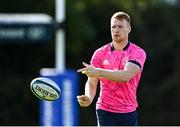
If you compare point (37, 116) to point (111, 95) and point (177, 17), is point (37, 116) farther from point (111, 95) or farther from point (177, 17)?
point (111, 95)

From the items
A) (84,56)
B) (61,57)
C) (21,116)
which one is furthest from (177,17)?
(61,57)

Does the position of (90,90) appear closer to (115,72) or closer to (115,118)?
(115,118)

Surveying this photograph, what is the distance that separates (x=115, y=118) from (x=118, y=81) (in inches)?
19.6

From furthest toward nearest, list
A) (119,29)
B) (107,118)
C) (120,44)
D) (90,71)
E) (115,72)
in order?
(107,118) < (120,44) < (119,29) < (115,72) < (90,71)

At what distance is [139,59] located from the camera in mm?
8758

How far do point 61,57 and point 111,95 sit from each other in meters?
8.18

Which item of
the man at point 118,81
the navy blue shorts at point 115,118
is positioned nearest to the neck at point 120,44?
the man at point 118,81

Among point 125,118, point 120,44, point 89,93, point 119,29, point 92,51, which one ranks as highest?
point 92,51

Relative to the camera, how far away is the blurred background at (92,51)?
20828 mm

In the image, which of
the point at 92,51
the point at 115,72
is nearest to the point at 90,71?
the point at 115,72

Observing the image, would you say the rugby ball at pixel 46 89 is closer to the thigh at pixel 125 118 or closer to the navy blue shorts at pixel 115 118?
the navy blue shorts at pixel 115 118

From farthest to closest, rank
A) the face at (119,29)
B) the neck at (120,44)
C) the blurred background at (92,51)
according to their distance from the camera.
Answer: the blurred background at (92,51) → the neck at (120,44) → the face at (119,29)

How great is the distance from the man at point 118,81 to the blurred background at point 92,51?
406 inches

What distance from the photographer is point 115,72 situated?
8477 millimetres
